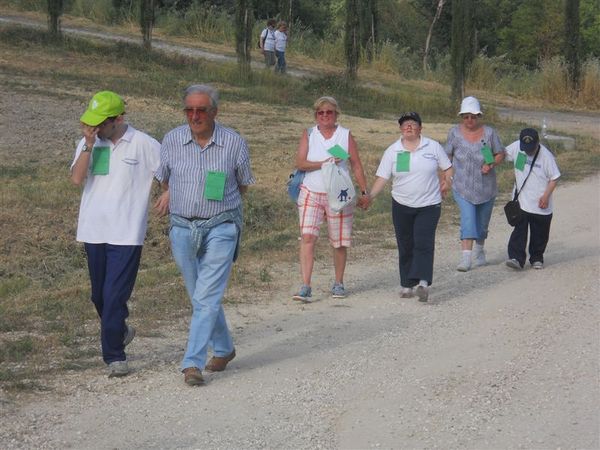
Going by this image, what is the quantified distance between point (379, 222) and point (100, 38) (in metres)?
22.7

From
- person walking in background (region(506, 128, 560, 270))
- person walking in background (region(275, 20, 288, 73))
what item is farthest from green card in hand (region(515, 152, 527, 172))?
person walking in background (region(275, 20, 288, 73))

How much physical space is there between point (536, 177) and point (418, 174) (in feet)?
7.63

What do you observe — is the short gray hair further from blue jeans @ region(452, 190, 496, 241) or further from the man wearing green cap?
blue jeans @ region(452, 190, 496, 241)

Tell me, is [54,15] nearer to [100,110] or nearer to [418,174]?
[418,174]

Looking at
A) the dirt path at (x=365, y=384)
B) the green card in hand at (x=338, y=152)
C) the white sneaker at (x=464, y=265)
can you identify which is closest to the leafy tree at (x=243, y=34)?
the white sneaker at (x=464, y=265)

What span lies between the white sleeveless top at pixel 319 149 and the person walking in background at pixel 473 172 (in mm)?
2178

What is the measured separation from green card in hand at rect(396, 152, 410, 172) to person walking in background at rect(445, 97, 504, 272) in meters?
1.66

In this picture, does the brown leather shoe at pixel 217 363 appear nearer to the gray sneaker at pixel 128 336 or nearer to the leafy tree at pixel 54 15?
the gray sneaker at pixel 128 336

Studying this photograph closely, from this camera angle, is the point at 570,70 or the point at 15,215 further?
the point at 570,70

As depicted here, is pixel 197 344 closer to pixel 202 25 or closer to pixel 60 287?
pixel 60 287

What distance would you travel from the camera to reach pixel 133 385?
316 inches

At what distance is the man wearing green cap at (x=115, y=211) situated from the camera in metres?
8.05

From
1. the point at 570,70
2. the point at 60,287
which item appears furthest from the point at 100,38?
the point at 60,287

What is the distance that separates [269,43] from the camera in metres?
34.4
